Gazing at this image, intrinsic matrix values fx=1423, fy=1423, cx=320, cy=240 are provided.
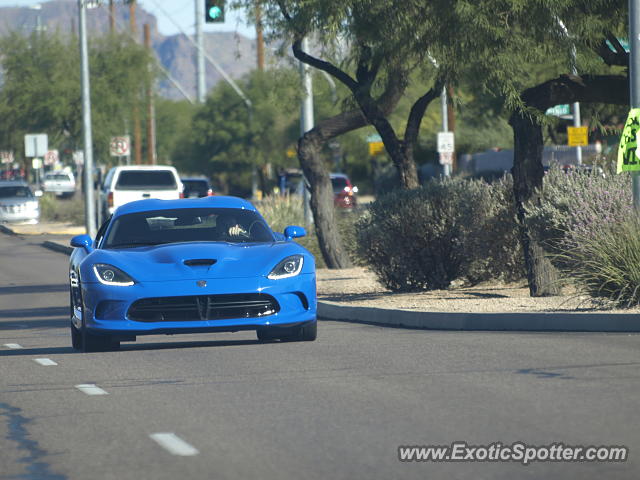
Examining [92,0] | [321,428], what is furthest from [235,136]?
[321,428]

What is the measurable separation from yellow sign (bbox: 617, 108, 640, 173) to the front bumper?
16.9 feet

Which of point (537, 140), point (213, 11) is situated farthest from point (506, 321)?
point (213, 11)

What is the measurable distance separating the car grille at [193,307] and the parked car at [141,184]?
2607 centimetres

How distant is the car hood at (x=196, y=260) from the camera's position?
516 inches

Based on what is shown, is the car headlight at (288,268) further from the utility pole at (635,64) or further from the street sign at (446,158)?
the street sign at (446,158)

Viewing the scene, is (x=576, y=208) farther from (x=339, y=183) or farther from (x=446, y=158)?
(x=339, y=183)

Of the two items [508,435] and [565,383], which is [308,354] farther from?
[508,435]

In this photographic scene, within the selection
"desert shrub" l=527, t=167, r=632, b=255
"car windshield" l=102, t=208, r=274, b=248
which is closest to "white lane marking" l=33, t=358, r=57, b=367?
"car windshield" l=102, t=208, r=274, b=248

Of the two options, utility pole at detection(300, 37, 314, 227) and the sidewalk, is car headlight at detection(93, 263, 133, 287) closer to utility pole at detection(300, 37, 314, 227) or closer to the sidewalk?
the sidewalk

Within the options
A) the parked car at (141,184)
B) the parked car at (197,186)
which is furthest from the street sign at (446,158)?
the parked car at (197,186)

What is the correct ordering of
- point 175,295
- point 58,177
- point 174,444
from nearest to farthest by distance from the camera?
point 174,444 < point 175,295 < point 58,177

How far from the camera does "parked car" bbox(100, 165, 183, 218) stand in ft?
129

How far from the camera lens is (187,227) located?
14445 mm

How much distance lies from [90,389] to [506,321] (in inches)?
225
